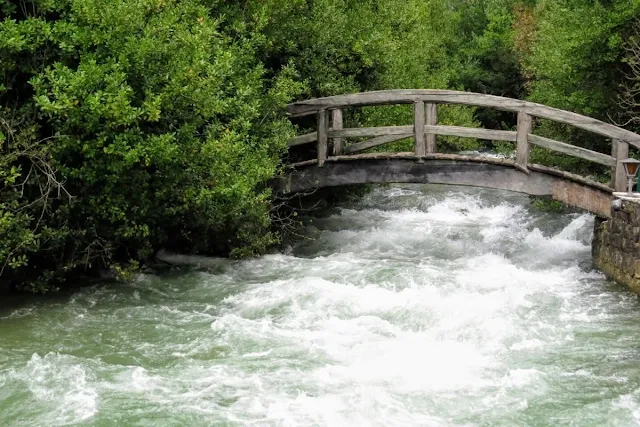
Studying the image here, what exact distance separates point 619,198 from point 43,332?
838cm

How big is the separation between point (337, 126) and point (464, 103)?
2429mm

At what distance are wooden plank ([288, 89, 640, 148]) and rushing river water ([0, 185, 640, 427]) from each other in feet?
7.79

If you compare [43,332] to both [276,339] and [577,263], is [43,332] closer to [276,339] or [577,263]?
[276,339]

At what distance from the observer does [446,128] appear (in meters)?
13.8

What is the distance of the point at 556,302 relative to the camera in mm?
11273

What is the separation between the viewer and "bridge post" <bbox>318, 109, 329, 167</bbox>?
14.7 metres

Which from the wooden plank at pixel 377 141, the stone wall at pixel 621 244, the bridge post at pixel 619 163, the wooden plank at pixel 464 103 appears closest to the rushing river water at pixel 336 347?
the stone wall at pixel 621 244

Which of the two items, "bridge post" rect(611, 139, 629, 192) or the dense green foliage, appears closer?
the dense green foliage

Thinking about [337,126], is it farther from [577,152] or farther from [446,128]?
[577,152]

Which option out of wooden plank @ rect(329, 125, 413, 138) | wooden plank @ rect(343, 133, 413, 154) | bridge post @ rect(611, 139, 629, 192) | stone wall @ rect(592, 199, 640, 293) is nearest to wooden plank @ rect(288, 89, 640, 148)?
bridge post @ rect(611, 139, 629, 192)

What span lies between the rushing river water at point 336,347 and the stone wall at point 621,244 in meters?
0.36

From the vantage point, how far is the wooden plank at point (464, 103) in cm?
1265

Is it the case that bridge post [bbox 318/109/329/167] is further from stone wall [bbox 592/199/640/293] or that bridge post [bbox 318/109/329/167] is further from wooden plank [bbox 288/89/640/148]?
stone wall [bbox 592/199/640/293]

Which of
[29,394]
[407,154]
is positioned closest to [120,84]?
[29,394]
